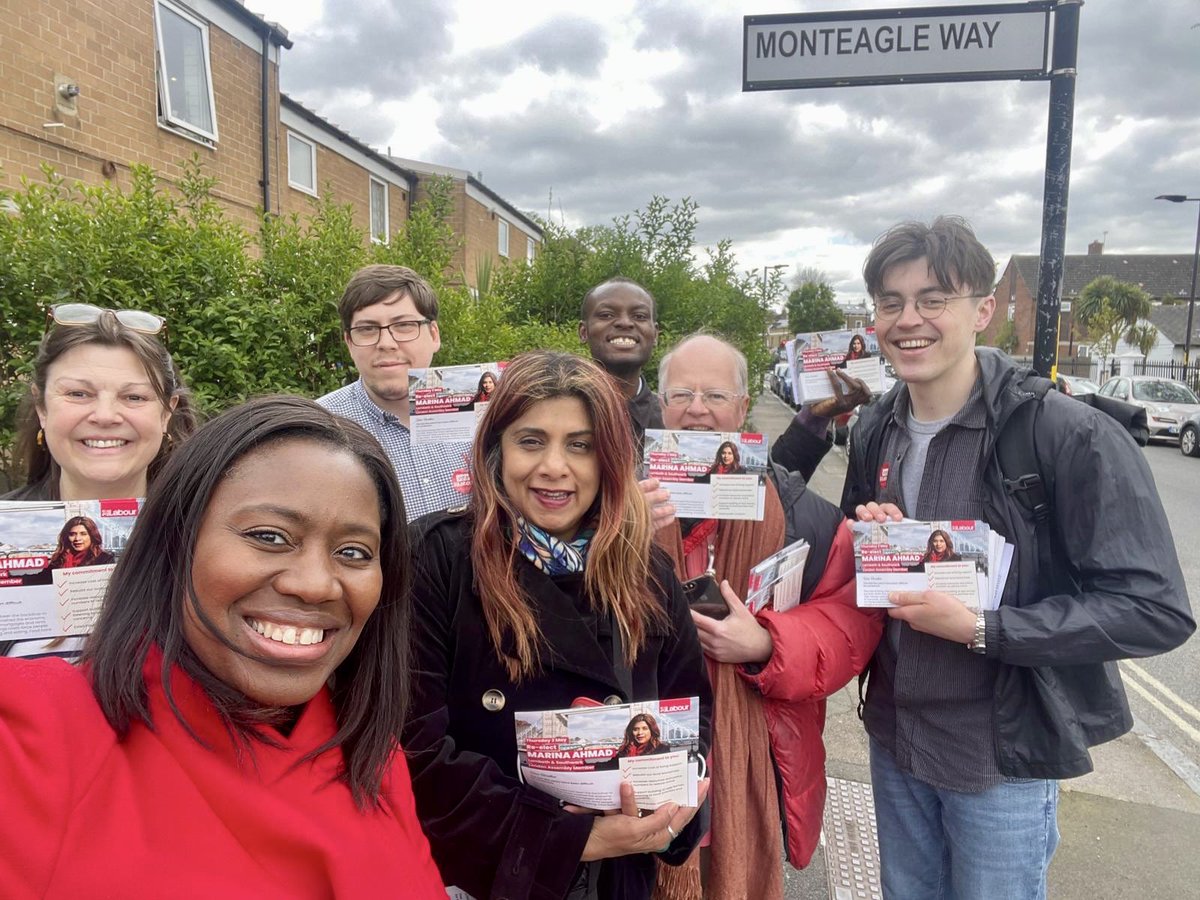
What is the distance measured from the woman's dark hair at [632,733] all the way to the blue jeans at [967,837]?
104 cm

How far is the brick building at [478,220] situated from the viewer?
22.7 metres

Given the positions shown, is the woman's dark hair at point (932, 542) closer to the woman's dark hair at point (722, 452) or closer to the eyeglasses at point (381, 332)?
the woman's dark hair at point (722, 452)

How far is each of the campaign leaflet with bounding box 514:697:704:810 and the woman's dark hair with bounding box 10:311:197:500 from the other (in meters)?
1.26

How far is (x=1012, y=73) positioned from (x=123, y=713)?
3.53 metres

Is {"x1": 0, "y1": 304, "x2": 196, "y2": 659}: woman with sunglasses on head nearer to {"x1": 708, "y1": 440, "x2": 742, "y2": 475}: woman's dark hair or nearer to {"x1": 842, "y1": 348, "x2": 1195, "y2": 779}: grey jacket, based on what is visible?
{"x1": 708, "y1": 440, "x2": 742, "y2": 475}: woman's dark hair

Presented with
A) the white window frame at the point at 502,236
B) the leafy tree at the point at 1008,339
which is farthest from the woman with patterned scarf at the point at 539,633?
the leafy tree at the point at 1008,339

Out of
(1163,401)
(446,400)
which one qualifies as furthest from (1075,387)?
(446,400)

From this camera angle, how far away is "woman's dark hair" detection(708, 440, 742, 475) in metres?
2.20

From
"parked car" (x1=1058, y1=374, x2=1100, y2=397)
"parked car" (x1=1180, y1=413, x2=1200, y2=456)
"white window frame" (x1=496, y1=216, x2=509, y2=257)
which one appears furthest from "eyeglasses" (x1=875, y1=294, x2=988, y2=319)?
"white window frame" (x1=496, y1=216, x2=509, y2=257)

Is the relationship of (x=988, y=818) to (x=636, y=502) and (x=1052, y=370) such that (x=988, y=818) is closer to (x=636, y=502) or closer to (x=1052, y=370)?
(x=636, y=502)

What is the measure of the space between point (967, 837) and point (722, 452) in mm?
1328

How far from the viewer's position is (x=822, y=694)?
2168 mm

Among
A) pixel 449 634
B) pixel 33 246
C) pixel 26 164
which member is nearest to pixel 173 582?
pixel 449 634

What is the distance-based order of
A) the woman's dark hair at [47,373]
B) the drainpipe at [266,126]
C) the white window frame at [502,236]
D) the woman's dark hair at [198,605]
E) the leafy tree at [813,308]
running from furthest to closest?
1. the leafy tree at [813,308]
2. the white window frame at [502,236]
3. the drainpipe at [266,126]
4. the woman's dark hair at [47,373]
5. the woman's dark hair at [198,605]
